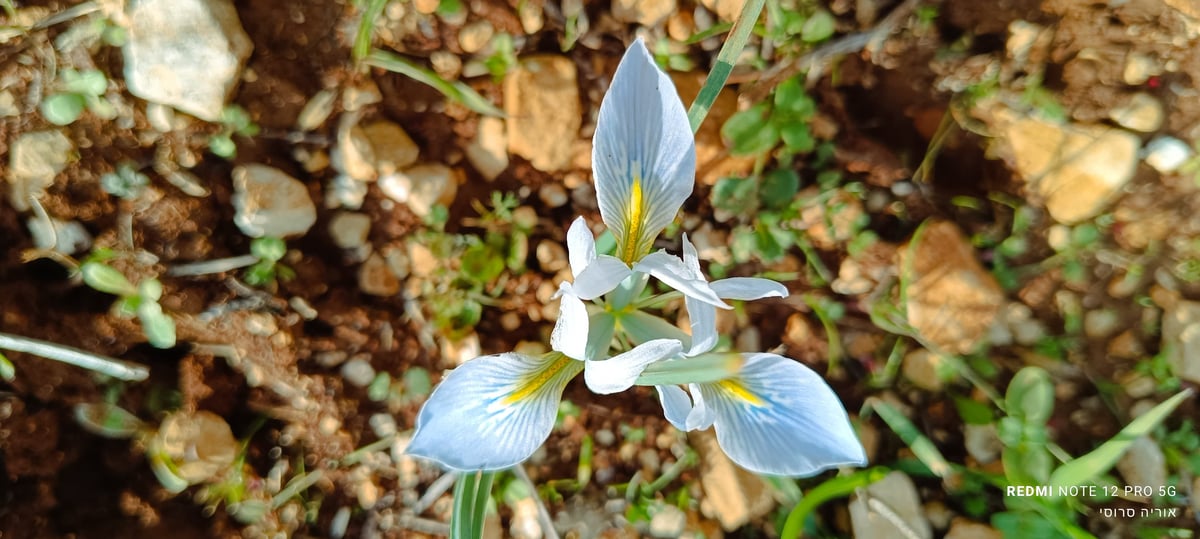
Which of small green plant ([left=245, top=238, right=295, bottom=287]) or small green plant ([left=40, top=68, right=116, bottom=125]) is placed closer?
small green plant ([left=40, top=68, right=116, bottom=125])

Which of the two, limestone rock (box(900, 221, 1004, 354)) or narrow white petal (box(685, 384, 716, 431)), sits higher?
narrow white petal (box(685, 384, 716, 431))

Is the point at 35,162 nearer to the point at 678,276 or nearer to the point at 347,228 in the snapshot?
the point at 347,228

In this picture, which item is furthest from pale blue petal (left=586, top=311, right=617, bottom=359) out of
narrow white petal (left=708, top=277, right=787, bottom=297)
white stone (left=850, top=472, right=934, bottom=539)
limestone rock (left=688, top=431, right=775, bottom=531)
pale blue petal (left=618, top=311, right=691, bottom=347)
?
white stone (left=850, top=472, right=934, bottom=539)

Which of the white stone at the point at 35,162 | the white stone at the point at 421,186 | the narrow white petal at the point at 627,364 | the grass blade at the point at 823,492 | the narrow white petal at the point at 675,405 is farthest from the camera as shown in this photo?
the white stone at the point at 421,186

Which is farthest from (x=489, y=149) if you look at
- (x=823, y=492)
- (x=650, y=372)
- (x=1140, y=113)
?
(x=1140, y=113)

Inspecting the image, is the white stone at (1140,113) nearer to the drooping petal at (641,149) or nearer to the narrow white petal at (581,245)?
the drooping petal at (641,149)

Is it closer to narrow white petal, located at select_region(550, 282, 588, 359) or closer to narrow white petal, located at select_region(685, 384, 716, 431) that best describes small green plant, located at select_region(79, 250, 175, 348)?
narrow white petal, located at select_region(550, 282, 588, 359)

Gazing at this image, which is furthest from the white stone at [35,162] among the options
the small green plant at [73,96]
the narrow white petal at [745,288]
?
the narrow white petal at [745,288]
